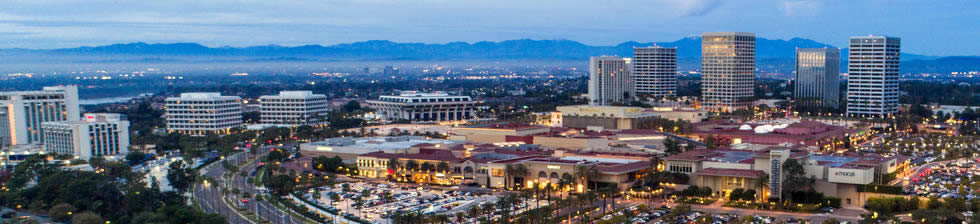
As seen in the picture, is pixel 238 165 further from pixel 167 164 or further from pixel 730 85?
pixel 730 85

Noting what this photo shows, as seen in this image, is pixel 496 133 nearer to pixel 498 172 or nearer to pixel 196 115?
pixel 498 172

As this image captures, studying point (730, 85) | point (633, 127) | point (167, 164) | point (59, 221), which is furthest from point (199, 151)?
point (730, 85)

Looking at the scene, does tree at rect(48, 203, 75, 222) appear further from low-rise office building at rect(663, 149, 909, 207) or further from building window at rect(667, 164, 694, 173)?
building window at rect(667, 164, 694, 173)

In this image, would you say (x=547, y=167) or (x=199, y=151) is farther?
(x=199, y=151)

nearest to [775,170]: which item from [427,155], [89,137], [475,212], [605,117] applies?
[475,212]

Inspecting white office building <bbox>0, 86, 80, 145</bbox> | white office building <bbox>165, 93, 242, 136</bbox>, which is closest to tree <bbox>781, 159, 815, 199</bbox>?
white office building <bbox>165, 93, 242, 136</bbox>

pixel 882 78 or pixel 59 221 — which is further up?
pixel 882 78

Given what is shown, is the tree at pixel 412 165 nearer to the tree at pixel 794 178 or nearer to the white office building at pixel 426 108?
the tree at pixel 794 178
